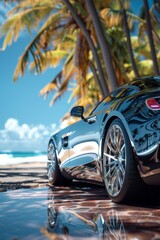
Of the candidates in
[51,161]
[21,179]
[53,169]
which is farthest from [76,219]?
[21,179]

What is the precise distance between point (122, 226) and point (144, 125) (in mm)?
1009

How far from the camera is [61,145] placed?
20.2 ft

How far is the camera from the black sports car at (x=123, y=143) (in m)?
3.41

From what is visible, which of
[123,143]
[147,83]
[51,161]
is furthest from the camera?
[51,161]

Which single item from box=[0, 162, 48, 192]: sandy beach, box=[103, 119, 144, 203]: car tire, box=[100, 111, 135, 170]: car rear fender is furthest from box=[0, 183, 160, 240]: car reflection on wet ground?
box=[0, 162, 48, 192]: sandy beach

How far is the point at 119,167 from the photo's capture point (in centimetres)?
387

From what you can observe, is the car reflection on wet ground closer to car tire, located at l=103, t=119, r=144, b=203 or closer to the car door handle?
car tire, located at l=103, t=119, r=144, b=203

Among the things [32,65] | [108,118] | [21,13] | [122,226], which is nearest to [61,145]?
[108,118]

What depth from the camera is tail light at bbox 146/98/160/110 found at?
3.46 metres

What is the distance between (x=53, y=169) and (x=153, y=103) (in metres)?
3.31

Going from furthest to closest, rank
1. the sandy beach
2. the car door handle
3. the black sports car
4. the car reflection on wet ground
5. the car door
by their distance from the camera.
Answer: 1. the sandy beach
2. the car door handle
3. the car door
4. the black sports car
5. the car reflection on wet ground

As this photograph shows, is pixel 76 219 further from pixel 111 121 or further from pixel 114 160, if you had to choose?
pixel 111 121

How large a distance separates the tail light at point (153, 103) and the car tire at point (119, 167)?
37 centimetres

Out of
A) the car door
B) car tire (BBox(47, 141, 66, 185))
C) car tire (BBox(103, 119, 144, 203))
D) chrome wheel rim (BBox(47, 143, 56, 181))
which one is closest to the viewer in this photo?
car tire (BBox(103, 119, 144, 203))
